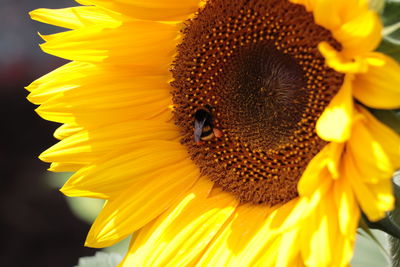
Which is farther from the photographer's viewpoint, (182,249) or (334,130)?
(182,249)

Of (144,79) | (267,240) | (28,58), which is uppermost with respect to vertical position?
(144,79)

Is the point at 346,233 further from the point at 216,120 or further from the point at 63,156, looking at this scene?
the point at 63,156

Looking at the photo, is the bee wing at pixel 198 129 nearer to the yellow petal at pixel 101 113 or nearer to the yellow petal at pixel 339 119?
the yellow petal at pixel 101 113

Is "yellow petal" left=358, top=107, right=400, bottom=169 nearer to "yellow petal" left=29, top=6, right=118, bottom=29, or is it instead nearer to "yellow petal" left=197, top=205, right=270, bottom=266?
"yellow petal" left=197, top=205, right=270, bottom=266

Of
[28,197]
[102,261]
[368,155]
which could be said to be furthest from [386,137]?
[28,197]

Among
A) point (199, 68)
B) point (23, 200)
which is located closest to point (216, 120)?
point (199, 68)

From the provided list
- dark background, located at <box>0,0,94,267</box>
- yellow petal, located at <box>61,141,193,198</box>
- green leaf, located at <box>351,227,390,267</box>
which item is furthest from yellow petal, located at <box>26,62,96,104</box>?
dark background, located at <box>0,0,94,267</box>
